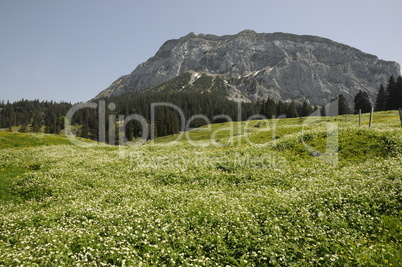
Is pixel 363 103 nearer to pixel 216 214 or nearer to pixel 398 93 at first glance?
pixel 398 93

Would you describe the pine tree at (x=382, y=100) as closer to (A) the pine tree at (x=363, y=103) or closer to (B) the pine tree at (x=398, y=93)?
(A) the pine tree at (x=363, y=103)

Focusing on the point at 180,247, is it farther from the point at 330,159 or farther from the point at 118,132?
the point at 118,132

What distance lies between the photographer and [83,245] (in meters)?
8.90

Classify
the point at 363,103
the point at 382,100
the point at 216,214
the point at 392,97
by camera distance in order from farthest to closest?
the point at 363,103 → the point at 382,100 → the point at 392,97 → the point at 216,214

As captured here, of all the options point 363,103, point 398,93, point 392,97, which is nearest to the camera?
point 398,93

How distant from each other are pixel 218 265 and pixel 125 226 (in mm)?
4711

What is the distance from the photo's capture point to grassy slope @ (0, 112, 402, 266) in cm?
859

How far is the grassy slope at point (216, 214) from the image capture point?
859cm

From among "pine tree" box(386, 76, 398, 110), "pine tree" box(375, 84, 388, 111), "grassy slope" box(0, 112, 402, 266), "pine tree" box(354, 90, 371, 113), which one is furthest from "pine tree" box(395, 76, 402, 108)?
"grassy slope" box(0, 112, 402, 266)

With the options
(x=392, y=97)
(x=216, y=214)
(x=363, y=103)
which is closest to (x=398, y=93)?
(x=392, y=97)

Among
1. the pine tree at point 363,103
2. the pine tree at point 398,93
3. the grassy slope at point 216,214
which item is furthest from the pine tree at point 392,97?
the grassy slope at point 216,214

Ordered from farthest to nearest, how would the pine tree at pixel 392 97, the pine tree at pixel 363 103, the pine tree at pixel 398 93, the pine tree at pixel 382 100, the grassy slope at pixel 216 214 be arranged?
1. the pine tree at pixel 363 103
2. the pine tree at pixel 382 100
3. the pine tree at pixel 392 97
4. the pine tree at pixel 398 93
5. the grassy slope at pixel 216 214

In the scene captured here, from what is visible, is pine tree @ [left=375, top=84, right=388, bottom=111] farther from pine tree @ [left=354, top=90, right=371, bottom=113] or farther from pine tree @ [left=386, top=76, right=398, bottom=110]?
pine tree @ [left=354, top=90, right=371, bottom=113]

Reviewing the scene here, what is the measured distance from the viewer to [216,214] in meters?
11.9
